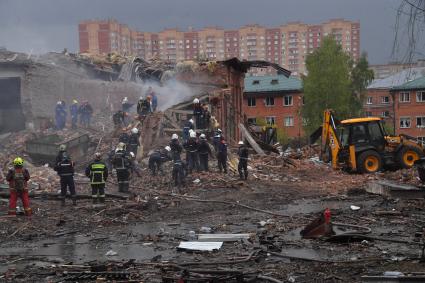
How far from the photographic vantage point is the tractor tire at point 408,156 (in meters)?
21.3

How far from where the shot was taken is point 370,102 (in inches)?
2675

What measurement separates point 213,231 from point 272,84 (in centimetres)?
4999

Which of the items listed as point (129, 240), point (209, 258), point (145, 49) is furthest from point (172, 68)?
point (145, 49)

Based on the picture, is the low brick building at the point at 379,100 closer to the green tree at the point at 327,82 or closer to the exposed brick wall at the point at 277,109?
the exposed brick wall at the point at 277,109

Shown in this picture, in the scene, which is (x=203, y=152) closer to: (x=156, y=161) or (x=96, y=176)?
(x=156, y=161)

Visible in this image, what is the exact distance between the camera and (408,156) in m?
21.3

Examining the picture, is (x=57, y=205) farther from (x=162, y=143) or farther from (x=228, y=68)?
(x=228, y=68)

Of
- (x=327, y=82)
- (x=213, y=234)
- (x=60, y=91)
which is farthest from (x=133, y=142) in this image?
(x=327, y=82)

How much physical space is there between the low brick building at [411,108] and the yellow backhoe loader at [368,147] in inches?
1373

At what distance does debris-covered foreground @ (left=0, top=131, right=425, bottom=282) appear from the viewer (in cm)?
810

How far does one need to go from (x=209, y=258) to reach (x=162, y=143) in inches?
569

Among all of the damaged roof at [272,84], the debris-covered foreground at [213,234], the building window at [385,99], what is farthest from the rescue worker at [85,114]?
the building window at [385,99]

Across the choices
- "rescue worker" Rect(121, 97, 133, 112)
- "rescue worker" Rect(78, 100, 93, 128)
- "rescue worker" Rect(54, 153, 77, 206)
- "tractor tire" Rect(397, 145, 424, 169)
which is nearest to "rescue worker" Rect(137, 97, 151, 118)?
"rescue worker" Rect(121, 97, 133, 112)

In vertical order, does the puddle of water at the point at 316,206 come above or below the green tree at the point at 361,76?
below
